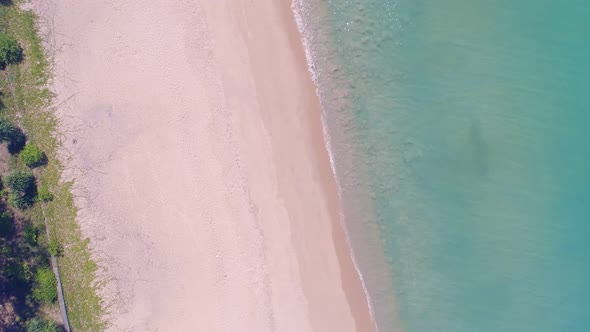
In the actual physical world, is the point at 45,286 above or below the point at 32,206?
below

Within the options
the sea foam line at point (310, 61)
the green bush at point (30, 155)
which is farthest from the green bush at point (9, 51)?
the sea foam line at point (310, 61)

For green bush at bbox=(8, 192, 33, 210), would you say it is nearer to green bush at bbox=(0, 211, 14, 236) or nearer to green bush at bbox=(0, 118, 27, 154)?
green bush at bbox=(0, 211, 14, 236)

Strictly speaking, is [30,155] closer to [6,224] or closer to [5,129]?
[5,129]

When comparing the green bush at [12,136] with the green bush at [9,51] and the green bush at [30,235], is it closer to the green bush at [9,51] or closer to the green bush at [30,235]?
the green bush at [9,51]

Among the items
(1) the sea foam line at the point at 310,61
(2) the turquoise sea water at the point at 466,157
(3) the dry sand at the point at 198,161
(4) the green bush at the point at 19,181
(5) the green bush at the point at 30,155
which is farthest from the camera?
(2) the turquoise sea water at the point at 466,157

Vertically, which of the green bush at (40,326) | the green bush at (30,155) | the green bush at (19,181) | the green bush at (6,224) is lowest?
the green bush at (40,326)

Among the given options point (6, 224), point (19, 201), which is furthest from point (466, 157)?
point (6, 224)

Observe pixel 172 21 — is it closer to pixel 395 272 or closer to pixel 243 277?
pixel 243 277
